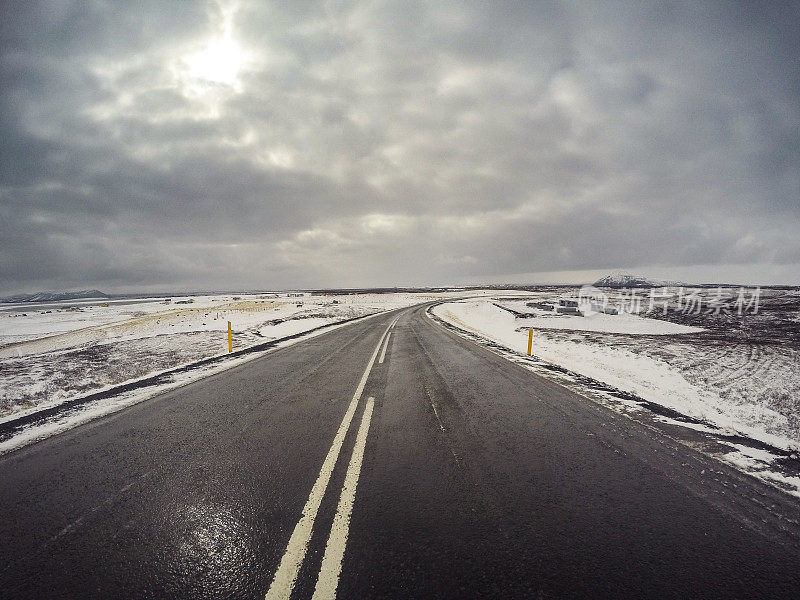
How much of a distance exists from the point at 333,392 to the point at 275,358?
17.4 feet

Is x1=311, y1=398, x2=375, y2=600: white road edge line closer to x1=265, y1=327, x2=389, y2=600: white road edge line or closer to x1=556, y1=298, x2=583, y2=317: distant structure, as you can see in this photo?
x1=265, y1=327, x2=389, y2=600: white road edge line

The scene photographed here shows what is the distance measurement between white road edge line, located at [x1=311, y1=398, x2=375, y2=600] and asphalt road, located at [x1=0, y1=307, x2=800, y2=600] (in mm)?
15

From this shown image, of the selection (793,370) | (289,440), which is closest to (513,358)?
(793,370)

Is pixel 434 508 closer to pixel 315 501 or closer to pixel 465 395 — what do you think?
pixel 315 501

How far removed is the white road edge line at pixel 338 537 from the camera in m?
2.34

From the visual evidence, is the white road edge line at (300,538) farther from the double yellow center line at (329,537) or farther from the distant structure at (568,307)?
the distant structure at (568,307)

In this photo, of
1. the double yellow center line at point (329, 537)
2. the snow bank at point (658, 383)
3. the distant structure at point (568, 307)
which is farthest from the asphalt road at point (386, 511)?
the distant structure at point (568, 307)

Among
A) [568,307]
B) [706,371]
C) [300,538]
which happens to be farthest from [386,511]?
[568,307]

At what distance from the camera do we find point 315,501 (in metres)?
3.41

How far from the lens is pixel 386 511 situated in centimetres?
326

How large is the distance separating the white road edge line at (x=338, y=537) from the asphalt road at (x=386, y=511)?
0.02 metres

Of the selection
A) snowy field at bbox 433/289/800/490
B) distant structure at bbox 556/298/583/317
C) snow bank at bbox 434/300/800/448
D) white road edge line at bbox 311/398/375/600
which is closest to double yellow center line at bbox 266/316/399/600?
white road edge line at bbox 311/398/375/600

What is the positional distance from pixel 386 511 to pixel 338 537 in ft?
1.85

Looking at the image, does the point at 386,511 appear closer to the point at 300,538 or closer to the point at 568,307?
the point at 300,538
